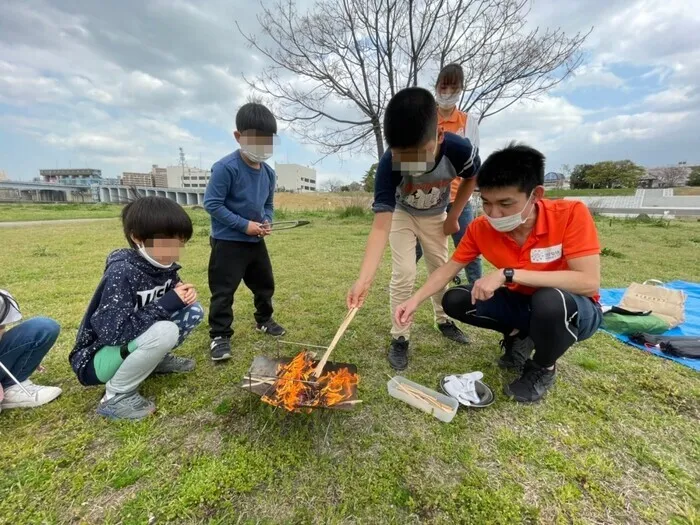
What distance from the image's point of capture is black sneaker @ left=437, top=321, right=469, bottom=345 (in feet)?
9.98

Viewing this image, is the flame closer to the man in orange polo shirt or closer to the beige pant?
the man in orange polo shirt

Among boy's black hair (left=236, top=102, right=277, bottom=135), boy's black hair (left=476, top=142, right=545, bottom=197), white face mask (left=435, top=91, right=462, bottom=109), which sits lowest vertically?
boy's black hair (left=476, top=142, right=545, bottom=197)

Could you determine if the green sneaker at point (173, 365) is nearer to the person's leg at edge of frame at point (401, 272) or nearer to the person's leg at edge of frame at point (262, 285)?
the person's leg at edge of frame at point (262, 285)

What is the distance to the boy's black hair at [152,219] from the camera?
194 centimetres

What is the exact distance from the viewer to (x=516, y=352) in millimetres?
2615

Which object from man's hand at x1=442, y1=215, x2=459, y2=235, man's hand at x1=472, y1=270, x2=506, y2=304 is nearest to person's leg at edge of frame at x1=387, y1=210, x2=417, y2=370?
man's hand at x1=442, y1=215, x2=459, y2=235

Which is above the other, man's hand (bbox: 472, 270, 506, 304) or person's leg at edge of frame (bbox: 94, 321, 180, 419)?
man's hand (bbox: 472, 270, 506, 304)

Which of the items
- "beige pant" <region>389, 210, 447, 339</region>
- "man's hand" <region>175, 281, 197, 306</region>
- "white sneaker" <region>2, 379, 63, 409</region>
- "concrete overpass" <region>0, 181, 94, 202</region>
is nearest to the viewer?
"white sneaker" <region>2, 379, 63, 409</region>

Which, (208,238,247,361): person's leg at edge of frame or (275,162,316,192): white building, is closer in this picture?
(208,238,247,361): person's leg at edge of frame

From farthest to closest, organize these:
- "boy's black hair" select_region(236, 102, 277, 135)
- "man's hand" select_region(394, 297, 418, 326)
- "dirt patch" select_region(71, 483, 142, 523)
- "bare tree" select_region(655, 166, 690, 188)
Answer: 1. "bare tree" select_region(655, 166, 690, 188)
2. "boy's black hair" select_region(236, 102, 277, 135)
3. "man's hand" select_region(394, 297, 418, 326)
4. "dirt patch" select_region(71, 483, 142, 523)

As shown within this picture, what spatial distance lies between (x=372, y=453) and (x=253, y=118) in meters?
2.37

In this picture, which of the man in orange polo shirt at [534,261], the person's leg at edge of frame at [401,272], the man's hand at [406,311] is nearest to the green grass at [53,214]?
the person's leg at edge of frame at [401,272]

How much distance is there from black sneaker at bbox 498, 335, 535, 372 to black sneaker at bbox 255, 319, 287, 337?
1.90 metres

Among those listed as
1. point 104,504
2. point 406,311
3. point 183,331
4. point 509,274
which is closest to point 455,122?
point 509,274
